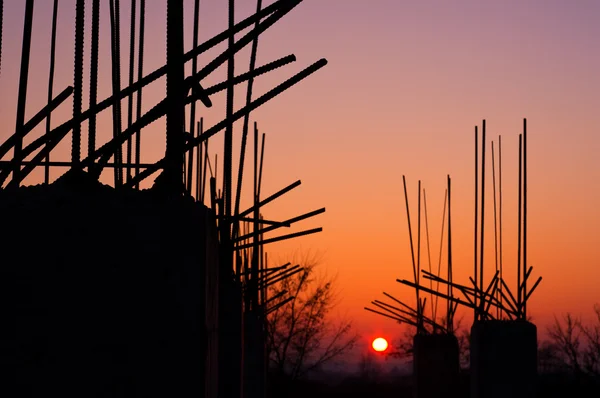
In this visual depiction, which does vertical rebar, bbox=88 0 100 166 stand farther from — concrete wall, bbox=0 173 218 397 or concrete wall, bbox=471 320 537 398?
concrete wall, bbox=471 320 537 398

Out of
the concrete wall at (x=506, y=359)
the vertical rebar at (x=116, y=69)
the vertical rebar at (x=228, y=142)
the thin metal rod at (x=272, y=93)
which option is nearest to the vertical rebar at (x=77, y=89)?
the thin metal rod at (x=272, y=93)

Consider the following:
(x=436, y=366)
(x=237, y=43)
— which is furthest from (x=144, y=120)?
(x=436, y=366)

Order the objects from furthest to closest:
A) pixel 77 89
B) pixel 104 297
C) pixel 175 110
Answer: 1. pixel 77 89
2. pixel 175 110
3. pixel 104 297

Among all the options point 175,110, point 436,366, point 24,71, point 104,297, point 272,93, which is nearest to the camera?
point 104,297

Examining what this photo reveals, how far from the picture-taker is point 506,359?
1511 cm

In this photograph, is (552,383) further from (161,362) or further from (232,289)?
(161,362)

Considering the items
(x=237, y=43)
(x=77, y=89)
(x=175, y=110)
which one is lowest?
(x=175, y=110)

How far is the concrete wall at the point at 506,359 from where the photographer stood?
14.9 m

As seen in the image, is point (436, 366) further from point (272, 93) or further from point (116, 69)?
point (272, 93)

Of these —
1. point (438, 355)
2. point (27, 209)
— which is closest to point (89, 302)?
point (27, 209)

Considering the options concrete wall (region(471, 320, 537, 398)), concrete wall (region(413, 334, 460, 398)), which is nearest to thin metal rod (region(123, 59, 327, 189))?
concrete wall (region(471, 320, 537, 398))

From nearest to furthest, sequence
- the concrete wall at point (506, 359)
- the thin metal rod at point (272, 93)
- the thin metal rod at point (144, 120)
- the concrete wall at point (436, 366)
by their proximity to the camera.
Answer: the thin metal rod at point (144, 120) → the thin metal rod at point (272, 93) → the concrete wall at point (506, 359) → the concrete wall at point (436, 366)

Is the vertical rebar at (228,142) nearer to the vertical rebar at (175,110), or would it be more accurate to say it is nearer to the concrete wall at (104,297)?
the vertical rebar at (175,110)

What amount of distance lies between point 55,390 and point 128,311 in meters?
0.44
